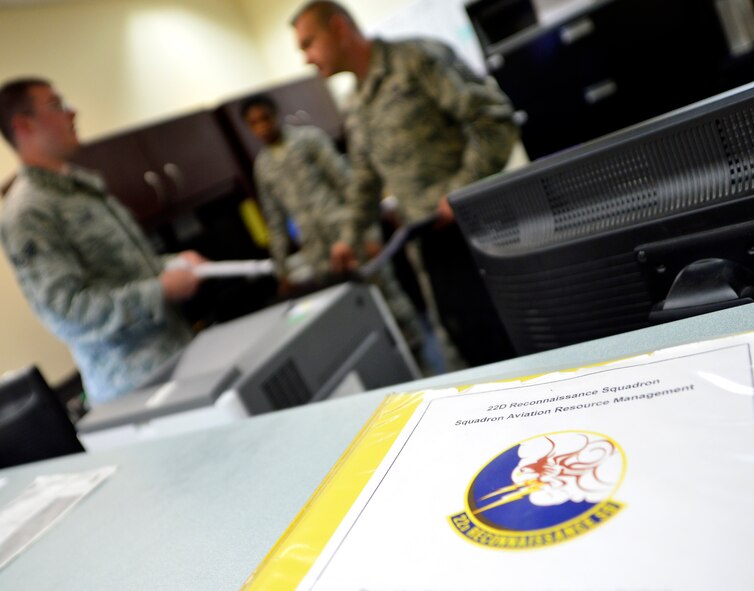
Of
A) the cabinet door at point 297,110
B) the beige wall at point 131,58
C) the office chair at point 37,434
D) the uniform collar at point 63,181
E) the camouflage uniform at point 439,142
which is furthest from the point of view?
the cabinet door at point 297,110

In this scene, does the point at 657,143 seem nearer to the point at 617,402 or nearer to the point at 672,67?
the point at 617,402

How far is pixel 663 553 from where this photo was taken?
0.26m

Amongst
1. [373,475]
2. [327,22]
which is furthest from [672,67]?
[373,475]

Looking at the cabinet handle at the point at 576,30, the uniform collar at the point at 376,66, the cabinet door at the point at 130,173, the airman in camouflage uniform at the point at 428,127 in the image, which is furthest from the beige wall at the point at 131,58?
the cabinet handle at the point at 576,30

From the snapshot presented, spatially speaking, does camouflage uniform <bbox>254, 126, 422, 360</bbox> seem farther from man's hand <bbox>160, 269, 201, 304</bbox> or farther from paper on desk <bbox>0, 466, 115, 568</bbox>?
paper on desk <bbox>0, 466, 115, 568</bbox>

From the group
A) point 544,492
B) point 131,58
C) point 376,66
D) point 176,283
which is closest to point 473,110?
point 376,66

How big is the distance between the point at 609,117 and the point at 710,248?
184 centimetres

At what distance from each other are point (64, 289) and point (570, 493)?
5.00 feet

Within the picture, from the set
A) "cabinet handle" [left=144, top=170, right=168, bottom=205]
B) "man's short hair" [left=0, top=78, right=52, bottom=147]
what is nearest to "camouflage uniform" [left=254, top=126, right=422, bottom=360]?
"cabinet handle" [left=144, top=170, right=168, bottom=205]

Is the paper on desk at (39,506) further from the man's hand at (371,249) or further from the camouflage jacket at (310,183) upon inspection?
the camouflage jacket at (310,183)

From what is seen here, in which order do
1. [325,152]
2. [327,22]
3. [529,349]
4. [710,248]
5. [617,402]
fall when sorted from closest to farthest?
1. [617,402]
2. [710,248]
3. [529,349]
4. [327,22]
5. [325,152]

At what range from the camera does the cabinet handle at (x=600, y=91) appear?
6.77 ft

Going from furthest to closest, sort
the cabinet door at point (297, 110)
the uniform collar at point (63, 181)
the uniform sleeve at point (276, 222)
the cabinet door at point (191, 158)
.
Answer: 1. the cabinet door at point (297, 110)
2. the cabinet door at point (191, 158)
3. the uniform sleeve at point (276, 222)
4. the uniform collar at point (63, 181)

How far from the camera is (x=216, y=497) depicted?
560mm
